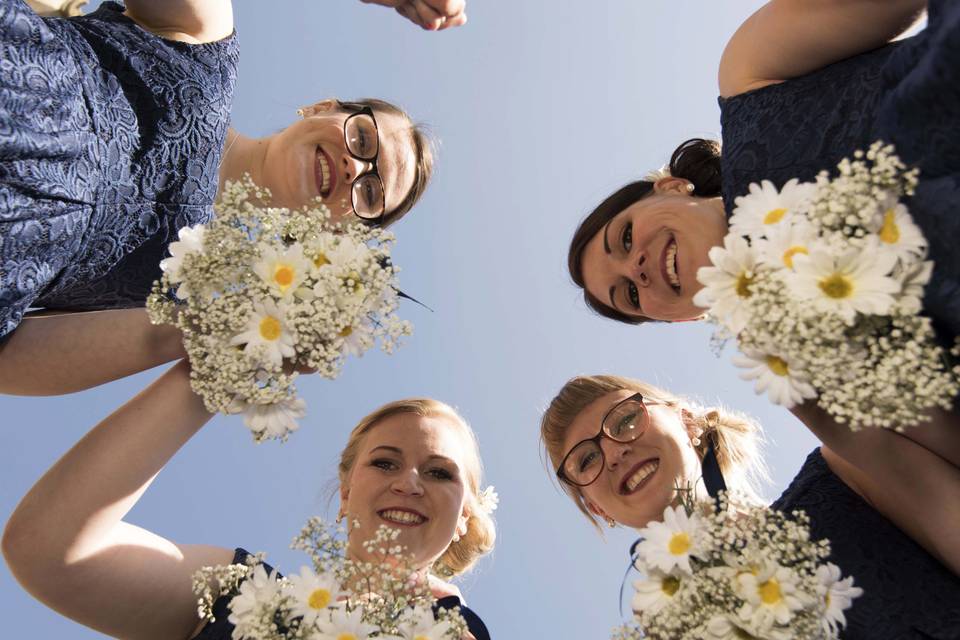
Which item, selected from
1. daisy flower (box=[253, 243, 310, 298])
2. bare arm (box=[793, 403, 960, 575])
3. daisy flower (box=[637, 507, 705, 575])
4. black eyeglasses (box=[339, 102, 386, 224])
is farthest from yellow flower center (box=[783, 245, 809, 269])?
black eyeglasses (box=[339, 102, 386, 224])

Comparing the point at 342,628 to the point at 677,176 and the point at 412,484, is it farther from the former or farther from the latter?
the point at 677,176

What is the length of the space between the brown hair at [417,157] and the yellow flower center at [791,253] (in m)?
2.64

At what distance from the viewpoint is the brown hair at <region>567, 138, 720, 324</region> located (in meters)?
4.04

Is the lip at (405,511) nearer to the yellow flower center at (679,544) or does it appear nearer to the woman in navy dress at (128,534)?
the woman in navy dress at (128,534)

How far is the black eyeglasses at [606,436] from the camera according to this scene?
13.3 feet

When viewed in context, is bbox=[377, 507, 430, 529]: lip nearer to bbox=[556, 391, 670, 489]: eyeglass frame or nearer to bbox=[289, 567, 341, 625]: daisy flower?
bbox=[556, 391, 670, 489]: eyeglass frame

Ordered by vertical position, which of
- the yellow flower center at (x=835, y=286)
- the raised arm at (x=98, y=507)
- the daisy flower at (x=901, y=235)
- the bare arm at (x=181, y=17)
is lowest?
the raised arm at (x=98, y=507)

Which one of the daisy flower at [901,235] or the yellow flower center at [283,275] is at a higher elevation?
the yellow flower center at [283,275]

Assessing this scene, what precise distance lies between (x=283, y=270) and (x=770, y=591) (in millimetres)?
1692

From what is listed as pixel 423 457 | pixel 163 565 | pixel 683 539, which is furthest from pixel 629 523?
pixel 163 565

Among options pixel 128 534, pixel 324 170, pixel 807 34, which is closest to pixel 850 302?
pixel 807 34

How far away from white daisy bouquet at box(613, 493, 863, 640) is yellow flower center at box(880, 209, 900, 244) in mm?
878

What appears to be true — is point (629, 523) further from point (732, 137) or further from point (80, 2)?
point (80, 2)

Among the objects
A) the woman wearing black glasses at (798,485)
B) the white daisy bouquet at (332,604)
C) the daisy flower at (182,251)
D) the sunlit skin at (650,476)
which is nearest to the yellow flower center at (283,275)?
the daisy flower at (182,251)
